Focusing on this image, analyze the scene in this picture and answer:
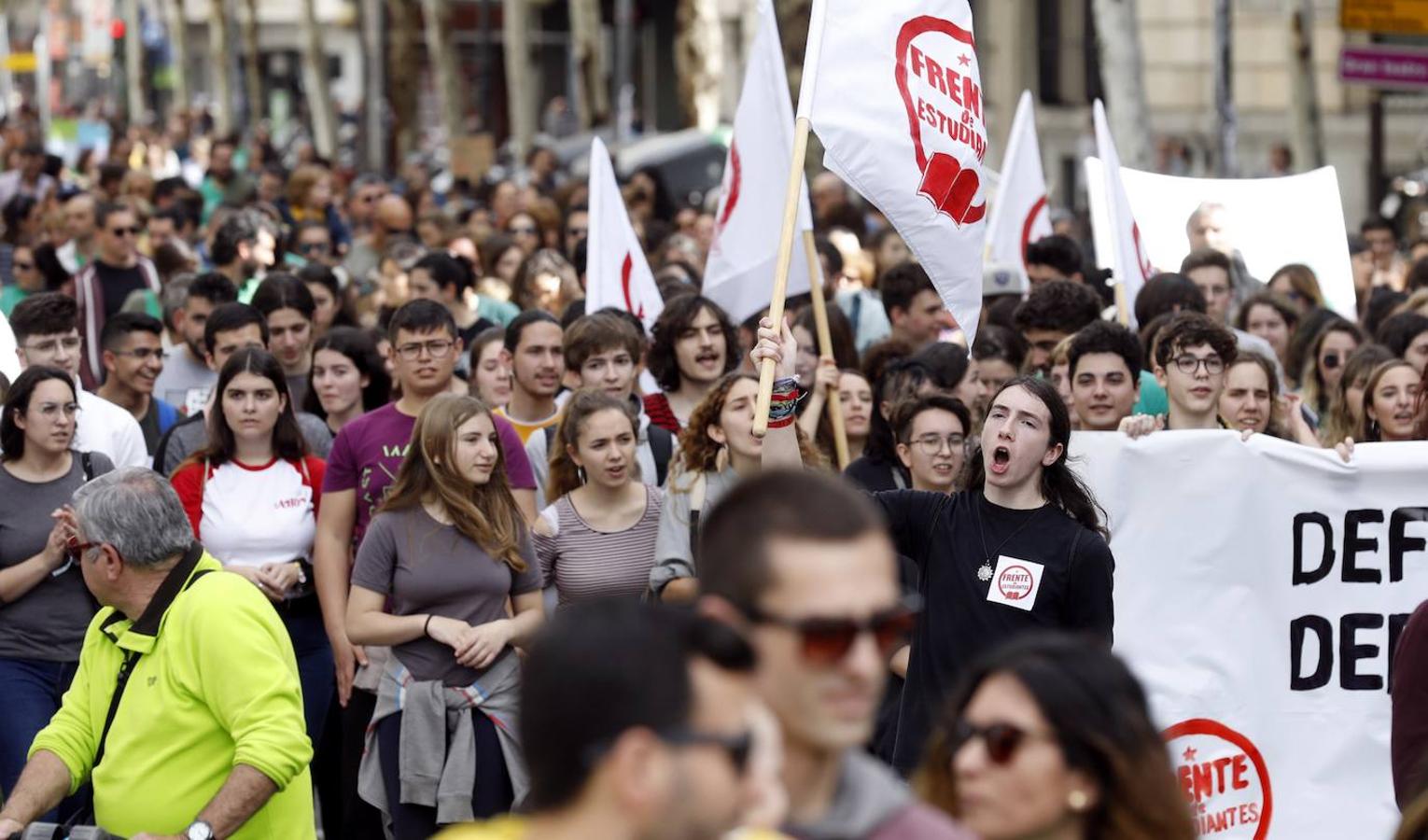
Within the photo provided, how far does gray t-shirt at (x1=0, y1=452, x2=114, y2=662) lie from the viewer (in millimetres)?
6949

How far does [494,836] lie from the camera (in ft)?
9.80

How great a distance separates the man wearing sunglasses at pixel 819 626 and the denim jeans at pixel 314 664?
4.77 m

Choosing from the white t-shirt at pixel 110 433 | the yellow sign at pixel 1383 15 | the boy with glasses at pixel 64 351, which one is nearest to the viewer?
the white t-shirt at pixel 110 433

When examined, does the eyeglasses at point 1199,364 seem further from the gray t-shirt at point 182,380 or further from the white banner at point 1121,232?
the gray t-shirt at point 182,380

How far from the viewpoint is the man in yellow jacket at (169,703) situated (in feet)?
17.1

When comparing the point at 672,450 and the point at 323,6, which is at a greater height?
the point at 323,6

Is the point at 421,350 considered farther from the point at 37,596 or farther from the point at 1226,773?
the point at 1226,773

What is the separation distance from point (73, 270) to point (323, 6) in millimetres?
60678

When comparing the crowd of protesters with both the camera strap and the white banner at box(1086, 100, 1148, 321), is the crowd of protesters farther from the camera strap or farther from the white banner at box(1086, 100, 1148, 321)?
the white banner at box(1086, 100, 1148, 321)

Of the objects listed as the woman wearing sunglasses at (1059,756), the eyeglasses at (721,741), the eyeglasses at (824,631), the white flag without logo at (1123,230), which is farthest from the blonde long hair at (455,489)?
the eyeglasses at (721,741)

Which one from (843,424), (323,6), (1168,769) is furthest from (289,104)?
(1168,769)

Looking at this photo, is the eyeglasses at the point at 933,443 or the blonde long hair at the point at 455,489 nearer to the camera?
the blonde long hair at the point at 455,489

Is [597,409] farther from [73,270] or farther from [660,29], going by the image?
[660,29]

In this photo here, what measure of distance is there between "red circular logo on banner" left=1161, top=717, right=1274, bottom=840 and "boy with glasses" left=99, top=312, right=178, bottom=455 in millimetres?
3896
